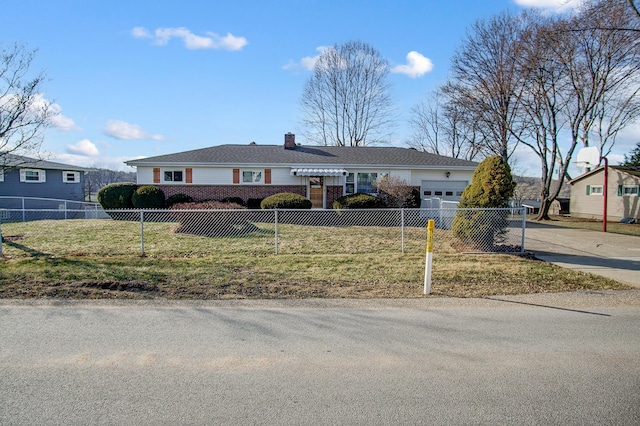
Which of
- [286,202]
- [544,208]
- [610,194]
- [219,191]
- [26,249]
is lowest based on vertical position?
[26,249]

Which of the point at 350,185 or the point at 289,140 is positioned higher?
the point at 289,140

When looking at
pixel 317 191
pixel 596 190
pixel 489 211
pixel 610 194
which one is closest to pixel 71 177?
pixel 317 191

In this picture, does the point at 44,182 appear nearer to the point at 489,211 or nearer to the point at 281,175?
the point at 281,175

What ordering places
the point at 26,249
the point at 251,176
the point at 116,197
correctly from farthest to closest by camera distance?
the point at 251,176 → the point at 116,197 → the point at 26,249

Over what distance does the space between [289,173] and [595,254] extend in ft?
48.9

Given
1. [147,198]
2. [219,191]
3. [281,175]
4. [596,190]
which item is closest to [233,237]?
[147,198]

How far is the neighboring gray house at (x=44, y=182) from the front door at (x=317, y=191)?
16117 millimetres

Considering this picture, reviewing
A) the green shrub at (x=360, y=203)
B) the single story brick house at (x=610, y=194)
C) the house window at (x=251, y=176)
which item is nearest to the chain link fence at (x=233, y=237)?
the green shrub at (x=360, y=203)

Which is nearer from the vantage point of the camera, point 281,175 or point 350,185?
point 281,175

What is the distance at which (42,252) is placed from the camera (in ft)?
32.2

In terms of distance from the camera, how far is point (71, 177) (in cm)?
2856

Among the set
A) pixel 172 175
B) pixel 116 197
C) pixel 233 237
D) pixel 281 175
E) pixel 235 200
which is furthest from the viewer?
pixel 281 175

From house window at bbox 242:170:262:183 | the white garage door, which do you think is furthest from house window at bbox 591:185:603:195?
house window at bbox 242:170:262:183

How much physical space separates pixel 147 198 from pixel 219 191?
3.90m
